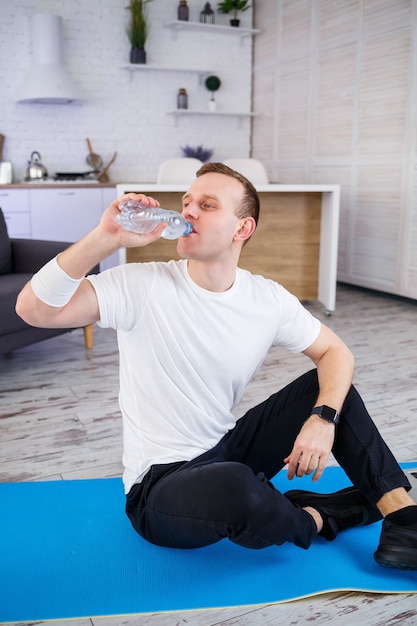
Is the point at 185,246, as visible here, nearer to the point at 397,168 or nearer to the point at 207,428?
the point at 207,428

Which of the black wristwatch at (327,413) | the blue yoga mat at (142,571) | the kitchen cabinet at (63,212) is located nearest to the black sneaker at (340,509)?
the blue yoga mat at (142,571)

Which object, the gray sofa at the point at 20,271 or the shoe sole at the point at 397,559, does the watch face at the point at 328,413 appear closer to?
the shoe sole at the point at 397,559

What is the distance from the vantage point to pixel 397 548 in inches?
54.9

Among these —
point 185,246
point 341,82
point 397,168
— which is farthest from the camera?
point 341,82

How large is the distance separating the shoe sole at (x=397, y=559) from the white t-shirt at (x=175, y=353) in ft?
1.46

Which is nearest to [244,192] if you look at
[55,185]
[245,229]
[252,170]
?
[245,229]

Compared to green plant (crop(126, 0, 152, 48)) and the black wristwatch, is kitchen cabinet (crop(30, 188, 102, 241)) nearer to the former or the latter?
green plant (crop(126, 0, 152, 48))

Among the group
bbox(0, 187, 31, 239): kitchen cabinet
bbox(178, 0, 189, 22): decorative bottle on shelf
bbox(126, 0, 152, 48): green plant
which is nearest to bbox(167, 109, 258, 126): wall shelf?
bbox(126, 0, 152, 48): green plant

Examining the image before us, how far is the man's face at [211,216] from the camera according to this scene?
54.2 inches

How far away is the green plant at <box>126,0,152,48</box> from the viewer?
18.6 feet

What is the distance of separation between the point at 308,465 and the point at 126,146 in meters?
5.20

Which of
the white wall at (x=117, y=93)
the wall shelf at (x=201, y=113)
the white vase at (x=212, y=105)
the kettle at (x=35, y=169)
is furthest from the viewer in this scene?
the white vase at (x=212, y=105)

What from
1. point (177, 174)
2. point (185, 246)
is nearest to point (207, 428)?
point (185, 246)

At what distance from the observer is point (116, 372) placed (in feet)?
10.1
